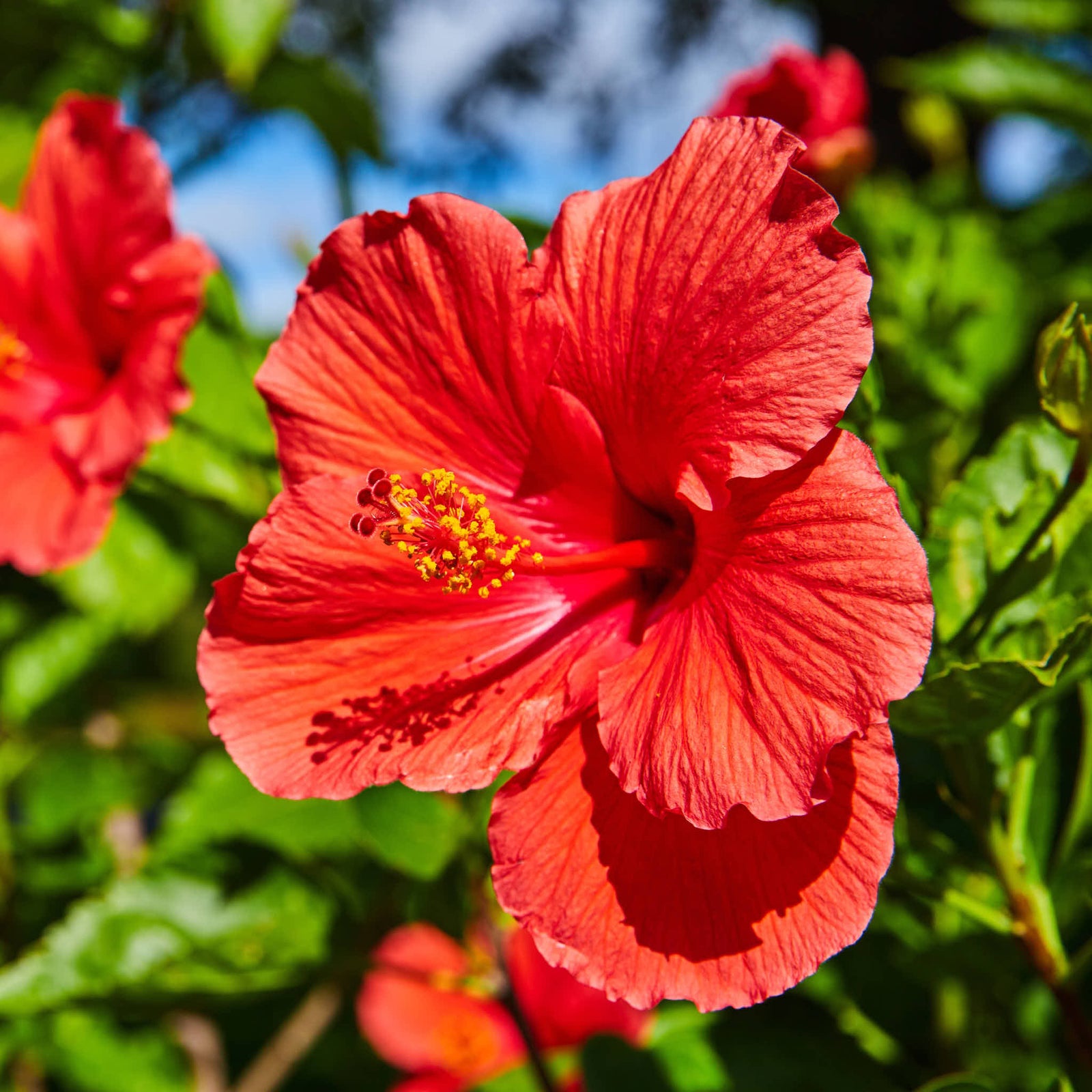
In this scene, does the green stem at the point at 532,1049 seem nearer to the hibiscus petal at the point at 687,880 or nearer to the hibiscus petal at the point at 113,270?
the hibiscus petal at the point at 687,880

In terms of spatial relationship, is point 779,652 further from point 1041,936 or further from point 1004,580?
point 1041,936

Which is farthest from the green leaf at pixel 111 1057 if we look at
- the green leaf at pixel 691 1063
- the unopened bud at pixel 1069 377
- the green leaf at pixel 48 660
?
the unopened bud at pixel 1069 377

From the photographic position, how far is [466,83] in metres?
10.6

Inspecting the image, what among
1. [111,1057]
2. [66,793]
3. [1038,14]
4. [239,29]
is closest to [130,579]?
[66,793]

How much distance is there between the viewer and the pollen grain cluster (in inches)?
39.6

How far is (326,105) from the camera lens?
2281 millimetres

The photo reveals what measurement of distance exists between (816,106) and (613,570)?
4.45 ft

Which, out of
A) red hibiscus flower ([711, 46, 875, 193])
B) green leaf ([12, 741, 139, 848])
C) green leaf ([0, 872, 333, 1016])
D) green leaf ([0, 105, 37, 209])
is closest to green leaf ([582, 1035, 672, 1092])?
green leaf ([0, 872, 333, 1016])

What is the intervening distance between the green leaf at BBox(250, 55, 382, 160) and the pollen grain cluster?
1.46 meters

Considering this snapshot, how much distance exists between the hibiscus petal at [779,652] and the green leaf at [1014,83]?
2.15 m

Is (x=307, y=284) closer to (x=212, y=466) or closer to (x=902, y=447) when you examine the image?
(x=212, y=466)

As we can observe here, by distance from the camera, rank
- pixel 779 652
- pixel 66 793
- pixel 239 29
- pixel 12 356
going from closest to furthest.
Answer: pixel 779 652
pixel 12 356
pixel 239 29
pixel 66 793

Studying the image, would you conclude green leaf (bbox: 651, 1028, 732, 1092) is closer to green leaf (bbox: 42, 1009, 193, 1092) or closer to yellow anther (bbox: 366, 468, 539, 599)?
yellow anther (bbox: 366, 468, 539, 599)

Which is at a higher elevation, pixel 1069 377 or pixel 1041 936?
pixel 1069 377
